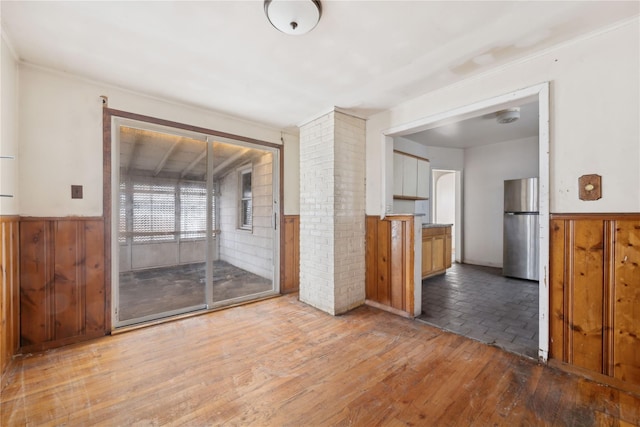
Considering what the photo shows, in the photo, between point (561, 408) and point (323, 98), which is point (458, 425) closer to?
point (561, 408)

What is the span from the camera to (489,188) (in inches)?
243

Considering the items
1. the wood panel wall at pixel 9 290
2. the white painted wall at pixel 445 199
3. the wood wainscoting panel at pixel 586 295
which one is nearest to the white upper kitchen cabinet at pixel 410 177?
the wood wainscoting panel at pixel 586 295

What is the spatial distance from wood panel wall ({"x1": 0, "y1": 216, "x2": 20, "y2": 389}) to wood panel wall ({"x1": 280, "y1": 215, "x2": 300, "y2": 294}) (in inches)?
112

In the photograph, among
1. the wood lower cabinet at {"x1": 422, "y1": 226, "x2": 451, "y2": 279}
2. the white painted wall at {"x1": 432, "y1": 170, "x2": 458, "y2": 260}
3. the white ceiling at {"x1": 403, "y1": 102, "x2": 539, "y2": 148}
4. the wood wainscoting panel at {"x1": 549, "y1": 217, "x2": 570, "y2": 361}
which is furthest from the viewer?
the white painted wall at {"x1": 432, "y1": 170, "x2": 458, "y2": 260}

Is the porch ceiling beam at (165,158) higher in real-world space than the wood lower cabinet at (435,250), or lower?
higher

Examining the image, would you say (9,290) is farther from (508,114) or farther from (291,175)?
(508,114)

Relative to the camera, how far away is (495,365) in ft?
7.32

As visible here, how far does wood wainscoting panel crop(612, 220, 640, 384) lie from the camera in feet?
6.15

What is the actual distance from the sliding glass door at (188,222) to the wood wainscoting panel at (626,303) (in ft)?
12.1

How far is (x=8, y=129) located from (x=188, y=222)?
1.74m

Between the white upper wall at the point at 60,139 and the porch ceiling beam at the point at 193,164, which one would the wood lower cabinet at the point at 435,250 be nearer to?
the porch ceiling beam at the point at 193,164

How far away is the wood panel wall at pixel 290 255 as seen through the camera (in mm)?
4332

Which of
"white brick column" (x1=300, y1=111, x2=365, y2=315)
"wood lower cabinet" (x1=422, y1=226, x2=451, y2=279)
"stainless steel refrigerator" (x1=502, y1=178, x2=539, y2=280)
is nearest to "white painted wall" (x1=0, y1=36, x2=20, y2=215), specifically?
"white brick column" (x1=300, y1=111, x2=365, y2=315)

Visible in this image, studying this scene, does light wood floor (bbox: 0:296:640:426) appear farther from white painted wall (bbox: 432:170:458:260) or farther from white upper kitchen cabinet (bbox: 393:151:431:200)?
white painted wall (bbox: 432:170:458:260)
